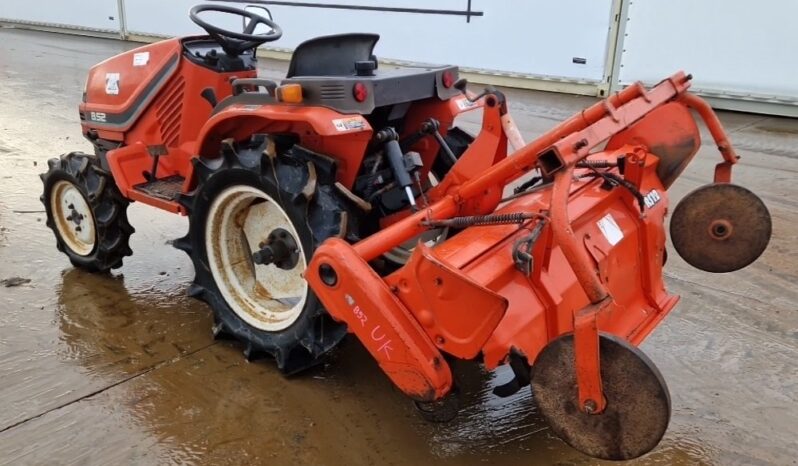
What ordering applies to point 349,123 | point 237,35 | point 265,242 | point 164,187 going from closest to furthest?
point 349,123, point 265,242, point 237,35, point 164,187

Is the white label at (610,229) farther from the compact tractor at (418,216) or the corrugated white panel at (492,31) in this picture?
the corrugated white panel at (492,31)

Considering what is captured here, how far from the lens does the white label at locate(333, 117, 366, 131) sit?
2.37 meters

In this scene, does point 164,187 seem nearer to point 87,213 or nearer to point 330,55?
point 87,213

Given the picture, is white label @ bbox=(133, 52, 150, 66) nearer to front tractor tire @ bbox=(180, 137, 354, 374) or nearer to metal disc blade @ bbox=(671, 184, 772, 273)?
front tractor tire @ bbox=(180, 137, 354, 374)

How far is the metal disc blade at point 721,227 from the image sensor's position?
2.59 m

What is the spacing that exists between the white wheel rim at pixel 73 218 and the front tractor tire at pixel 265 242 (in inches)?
34.5

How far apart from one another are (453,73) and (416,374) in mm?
1392

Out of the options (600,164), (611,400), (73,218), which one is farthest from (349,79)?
Result: (73,218)

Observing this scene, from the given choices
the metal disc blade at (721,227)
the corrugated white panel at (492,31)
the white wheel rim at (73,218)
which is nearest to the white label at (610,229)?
the metal disc blade at (721,227)

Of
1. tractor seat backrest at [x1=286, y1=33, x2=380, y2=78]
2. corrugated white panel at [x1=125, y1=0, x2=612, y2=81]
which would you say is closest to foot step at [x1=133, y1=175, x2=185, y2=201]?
tractor seat backrest at [x1=286, y1=33, x2=380, y2=78]

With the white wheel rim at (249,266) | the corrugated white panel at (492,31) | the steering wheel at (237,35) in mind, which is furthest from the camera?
the corrugated white panel at (492,31)

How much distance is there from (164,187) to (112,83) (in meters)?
0.72

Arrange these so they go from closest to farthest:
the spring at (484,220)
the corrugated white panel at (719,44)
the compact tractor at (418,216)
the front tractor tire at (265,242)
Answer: the compact tractor at (418,216)
the spring at (484,220)
the front tractor tire at (265,242)
the corrugated white panel at (719,44)

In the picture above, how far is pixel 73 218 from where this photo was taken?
3.55m
